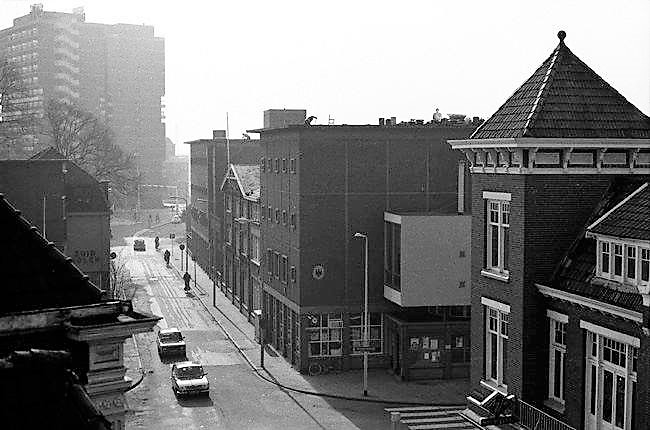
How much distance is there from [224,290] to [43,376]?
2691 inches

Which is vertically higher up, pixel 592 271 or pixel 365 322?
pixel 592 271

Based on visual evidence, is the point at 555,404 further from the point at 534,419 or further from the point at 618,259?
the point at 618,259

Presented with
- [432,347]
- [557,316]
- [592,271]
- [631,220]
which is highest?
[631,220]

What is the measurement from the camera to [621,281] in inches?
886

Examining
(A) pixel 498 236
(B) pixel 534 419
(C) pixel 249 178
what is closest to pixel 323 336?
(A) pixel 498 236

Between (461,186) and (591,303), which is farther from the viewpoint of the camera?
(461,186)

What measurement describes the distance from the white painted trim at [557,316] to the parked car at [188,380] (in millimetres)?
20517

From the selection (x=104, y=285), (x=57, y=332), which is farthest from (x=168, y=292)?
(x=57, y=332)

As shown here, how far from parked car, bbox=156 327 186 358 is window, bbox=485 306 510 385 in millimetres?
26065

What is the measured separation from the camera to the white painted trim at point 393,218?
4482cm

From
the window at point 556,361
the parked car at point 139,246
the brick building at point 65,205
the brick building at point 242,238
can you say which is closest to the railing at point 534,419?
the window at point 556,361

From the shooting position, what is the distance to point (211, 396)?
42.0 m

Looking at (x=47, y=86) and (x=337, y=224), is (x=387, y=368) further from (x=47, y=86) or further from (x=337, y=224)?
(x=47, y=86)

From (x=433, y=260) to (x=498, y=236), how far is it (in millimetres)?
17054
